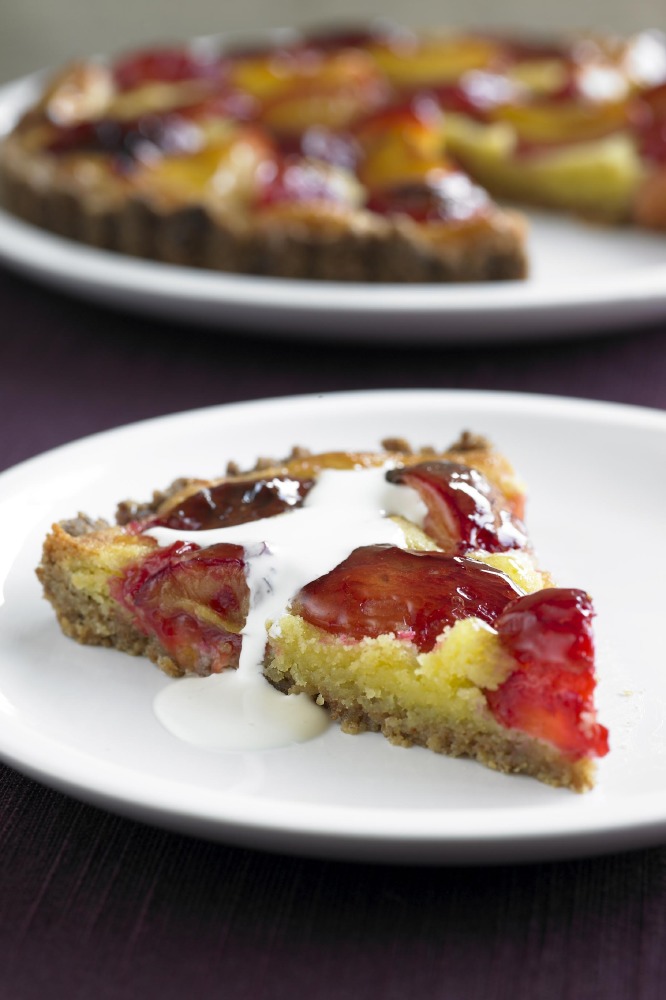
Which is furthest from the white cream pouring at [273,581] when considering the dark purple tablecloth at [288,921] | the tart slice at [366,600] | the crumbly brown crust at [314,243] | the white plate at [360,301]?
the crumbly brown crust at [314,243]

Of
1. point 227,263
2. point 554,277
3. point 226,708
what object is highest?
point 226,708

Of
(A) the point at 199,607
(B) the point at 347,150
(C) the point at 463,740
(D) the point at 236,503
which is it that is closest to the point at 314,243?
(B) the point at 347,150

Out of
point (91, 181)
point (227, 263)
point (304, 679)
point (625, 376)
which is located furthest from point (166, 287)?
point (304, 679)

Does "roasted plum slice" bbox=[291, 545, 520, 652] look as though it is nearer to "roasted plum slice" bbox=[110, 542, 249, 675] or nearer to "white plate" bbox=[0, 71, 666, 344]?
"roasted plum slice" bbox=[110, 542, 249, 675]

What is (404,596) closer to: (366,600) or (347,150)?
(366,600)

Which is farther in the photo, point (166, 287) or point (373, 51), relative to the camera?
point (373, 51)

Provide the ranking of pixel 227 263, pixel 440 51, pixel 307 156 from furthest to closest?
1. pixel 440 51
2. pixel 307 156
3. pixel 227 263

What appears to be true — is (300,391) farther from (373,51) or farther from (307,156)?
(373,51)
